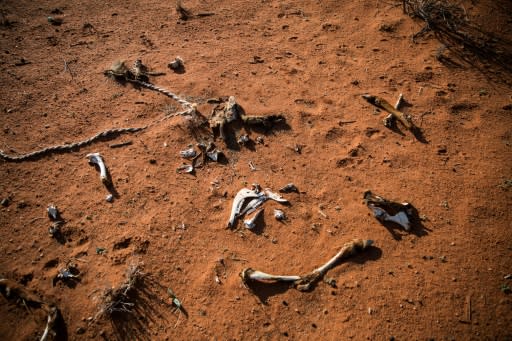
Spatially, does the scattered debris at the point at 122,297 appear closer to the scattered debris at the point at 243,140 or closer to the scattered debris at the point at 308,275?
the scattered debris at the point at 308,275

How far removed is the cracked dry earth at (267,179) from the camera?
2654 mm

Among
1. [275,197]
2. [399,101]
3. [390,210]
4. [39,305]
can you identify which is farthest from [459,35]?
[39,305]

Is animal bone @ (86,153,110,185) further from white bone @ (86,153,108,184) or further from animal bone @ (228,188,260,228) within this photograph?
animal bone @ (228,188,260,228)

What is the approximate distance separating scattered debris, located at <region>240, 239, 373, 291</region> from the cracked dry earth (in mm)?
77

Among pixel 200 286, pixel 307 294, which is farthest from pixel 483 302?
pixel 200 286

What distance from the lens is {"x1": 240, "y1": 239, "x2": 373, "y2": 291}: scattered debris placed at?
108 inches

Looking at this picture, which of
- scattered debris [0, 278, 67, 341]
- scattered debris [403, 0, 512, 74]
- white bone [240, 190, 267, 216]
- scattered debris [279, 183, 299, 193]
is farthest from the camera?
scattered debris [403, 0, 512, 74]

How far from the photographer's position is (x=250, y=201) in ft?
10.8

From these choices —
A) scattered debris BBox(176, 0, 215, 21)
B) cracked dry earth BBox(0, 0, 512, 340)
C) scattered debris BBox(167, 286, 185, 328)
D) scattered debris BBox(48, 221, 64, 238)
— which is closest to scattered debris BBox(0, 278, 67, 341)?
cracked dry earth BBox(0, 0, 512, 340)

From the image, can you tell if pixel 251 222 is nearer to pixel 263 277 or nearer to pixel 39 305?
pixel 263 277

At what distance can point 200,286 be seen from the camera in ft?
9.20

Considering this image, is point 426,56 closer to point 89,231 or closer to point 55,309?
point 89,231

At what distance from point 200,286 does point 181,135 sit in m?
1.91

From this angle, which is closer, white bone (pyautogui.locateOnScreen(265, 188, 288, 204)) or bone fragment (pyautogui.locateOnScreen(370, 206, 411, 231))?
bone fragment (pyautogui.locateOnScreen(370, 206, 411, 231))
